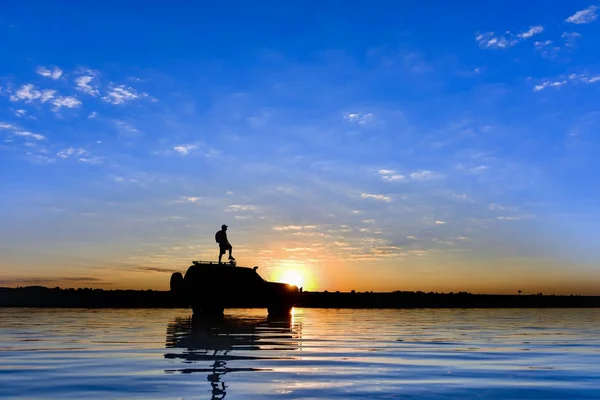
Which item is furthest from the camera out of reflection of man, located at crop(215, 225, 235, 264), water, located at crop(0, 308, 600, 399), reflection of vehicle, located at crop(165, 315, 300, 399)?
reflection of man, located at crop(215, 225, 235, 264)

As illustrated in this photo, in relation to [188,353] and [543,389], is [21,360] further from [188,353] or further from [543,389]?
[543,389]

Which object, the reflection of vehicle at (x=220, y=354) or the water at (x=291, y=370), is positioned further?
the reflection of vehicle at (x=220, y=354)

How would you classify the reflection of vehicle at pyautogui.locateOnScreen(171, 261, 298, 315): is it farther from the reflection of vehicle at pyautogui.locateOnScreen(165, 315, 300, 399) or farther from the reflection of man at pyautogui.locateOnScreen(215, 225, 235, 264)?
the reflection of vehicle at pyautogui.locateOnScreen(165, 315, 300, 399)

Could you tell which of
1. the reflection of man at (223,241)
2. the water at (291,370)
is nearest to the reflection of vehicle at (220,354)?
the water at (291,370)

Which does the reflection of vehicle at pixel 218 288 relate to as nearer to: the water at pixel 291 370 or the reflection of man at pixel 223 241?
the reflection of man at pixel 223 241

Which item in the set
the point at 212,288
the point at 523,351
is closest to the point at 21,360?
the point at 523,351

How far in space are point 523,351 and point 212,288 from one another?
22850 millimetres

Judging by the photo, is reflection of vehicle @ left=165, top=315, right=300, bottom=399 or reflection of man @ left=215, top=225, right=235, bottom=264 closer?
reflection of vehicle @ left=165, top=315, right=300, bottom=399

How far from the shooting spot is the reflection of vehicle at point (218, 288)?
34844mm

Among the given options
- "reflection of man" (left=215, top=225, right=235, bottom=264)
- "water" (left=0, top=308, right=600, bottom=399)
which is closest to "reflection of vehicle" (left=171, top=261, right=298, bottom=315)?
"reflection of man" (left=215, top=225, right=235, bottom=264)

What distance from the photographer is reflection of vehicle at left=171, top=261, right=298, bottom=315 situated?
34844 mm

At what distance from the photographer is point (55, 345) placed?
1552cm

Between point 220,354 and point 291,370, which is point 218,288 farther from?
point 291,370

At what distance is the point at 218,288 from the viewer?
35.0 m
